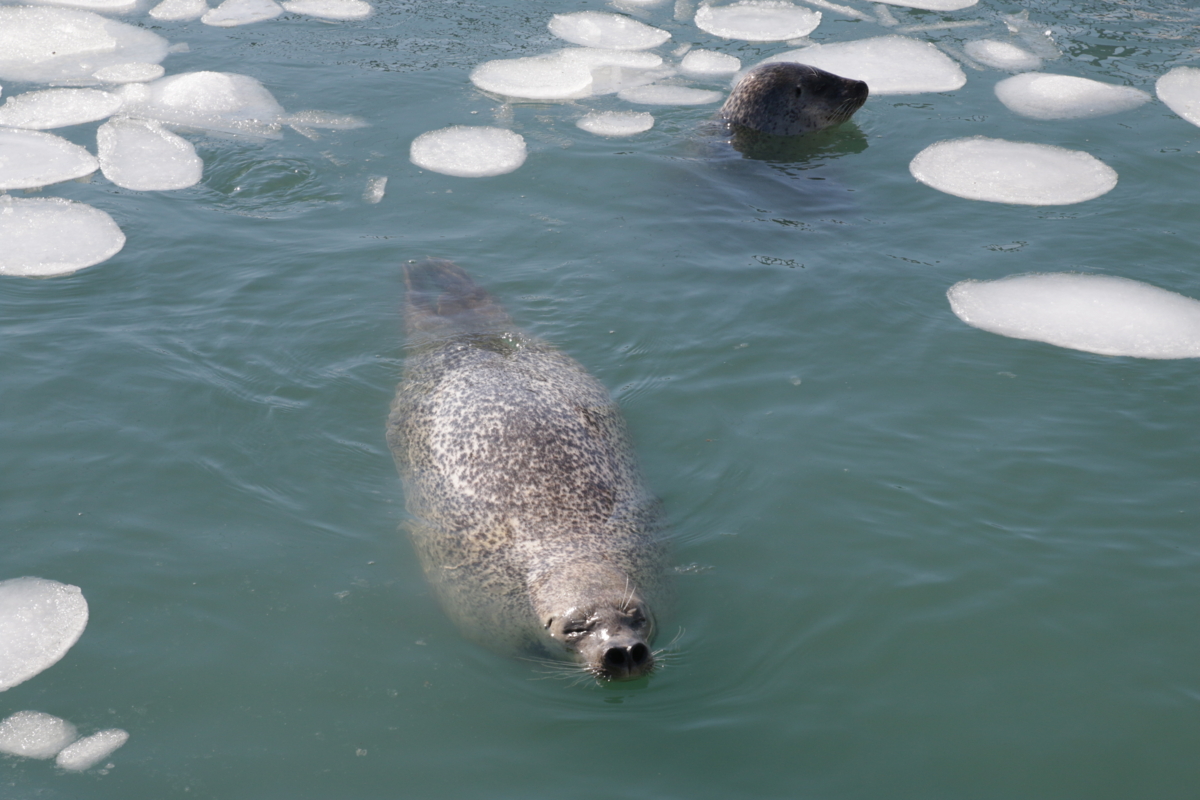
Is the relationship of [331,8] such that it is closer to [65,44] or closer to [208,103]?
[65,44]

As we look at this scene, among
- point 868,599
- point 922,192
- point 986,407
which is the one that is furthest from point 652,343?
point 922,192

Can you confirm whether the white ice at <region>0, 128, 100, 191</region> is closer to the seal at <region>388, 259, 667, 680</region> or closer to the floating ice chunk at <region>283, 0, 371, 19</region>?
the floating ice chunk at <region>283, 0, 371, 19</region>

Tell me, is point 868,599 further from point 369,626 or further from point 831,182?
point 831,182

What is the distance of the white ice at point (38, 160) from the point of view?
812cm

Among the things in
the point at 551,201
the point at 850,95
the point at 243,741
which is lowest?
the point at 243,741

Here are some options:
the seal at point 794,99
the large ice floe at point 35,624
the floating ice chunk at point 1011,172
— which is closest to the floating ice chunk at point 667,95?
the seal at point 794,99

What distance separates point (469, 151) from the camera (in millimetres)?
8812

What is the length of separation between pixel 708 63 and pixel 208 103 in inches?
195

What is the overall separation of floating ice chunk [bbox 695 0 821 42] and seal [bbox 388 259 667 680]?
21.1ft

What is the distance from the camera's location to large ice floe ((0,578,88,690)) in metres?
4.38

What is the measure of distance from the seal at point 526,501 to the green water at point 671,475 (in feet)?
0.50

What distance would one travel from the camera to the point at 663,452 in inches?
228

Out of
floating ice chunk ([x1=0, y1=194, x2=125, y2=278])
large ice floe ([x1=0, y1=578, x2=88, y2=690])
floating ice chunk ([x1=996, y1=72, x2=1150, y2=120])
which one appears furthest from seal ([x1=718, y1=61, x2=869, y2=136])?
large ice floe ([x1=0, y1=578, x2=88, y2=690])

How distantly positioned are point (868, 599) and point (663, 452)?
59.0 inches
